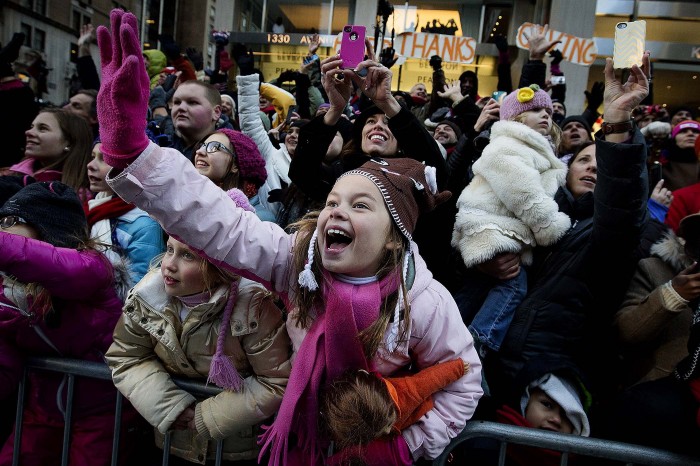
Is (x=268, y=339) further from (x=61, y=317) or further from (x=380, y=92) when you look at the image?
(x=380, y=92)

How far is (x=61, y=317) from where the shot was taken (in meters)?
2.30

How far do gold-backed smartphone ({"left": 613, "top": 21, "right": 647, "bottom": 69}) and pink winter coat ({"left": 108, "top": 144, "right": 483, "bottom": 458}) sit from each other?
1.14 meters

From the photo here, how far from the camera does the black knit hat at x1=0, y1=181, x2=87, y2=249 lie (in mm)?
2340

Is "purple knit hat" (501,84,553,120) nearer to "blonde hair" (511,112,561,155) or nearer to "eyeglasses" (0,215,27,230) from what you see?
"blonde hair" (511,112,561,155)

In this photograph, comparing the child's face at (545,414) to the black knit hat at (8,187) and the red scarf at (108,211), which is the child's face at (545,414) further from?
the black knit hat at (8,187)

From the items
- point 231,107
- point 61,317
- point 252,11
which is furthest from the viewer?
point 252,11

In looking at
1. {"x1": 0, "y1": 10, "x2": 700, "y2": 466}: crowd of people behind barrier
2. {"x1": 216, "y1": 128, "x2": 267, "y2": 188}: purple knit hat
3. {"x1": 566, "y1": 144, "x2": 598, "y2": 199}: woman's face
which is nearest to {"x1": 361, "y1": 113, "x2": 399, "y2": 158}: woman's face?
{"x1": 0, "y1": 10, "x2": 700, "y2": 466}: crowd of people behind barrier

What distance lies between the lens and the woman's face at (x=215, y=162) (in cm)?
291

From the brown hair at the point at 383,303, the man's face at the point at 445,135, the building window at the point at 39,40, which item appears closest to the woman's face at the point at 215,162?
the brown hair at the point at 383,303

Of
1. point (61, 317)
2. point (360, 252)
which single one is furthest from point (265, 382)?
point (61, 317)

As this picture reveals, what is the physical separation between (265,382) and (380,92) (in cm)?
137

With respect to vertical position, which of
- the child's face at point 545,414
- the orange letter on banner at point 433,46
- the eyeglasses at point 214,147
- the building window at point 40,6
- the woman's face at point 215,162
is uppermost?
the building window at point 40,6

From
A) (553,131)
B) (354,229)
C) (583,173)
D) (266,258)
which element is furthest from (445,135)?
(266,258)

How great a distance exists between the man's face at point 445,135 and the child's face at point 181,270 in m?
2.92
